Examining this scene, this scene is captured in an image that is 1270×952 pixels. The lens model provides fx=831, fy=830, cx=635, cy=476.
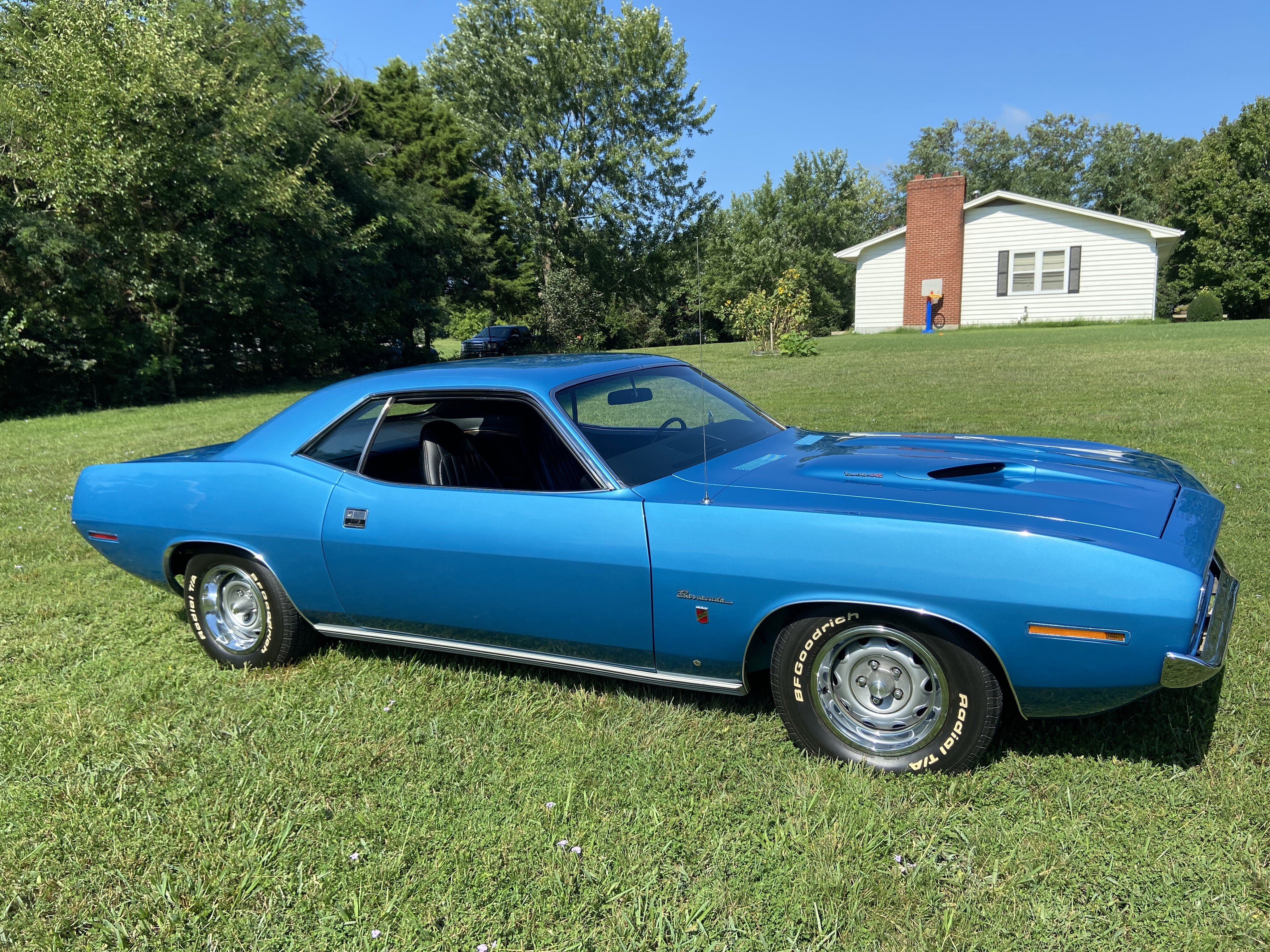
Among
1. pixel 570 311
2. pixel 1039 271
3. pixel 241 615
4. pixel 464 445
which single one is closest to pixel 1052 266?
pixel 1039 271

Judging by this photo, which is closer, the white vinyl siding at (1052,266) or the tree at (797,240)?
the white vinyl siding at (1052,266)

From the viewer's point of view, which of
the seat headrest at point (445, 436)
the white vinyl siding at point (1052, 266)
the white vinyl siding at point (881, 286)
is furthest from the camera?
the white vinyl siding at point (881, 286)

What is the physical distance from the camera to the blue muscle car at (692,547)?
95.0 inches

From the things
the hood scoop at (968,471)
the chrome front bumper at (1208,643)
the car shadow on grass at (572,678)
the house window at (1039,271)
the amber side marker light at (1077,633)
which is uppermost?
the house window at (1039,271)

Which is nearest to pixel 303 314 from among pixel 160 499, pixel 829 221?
pixel 160 499

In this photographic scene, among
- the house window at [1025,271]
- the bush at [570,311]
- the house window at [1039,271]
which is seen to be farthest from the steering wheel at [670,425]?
the bush at [570,311]

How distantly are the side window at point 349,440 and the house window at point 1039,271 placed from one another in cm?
2857

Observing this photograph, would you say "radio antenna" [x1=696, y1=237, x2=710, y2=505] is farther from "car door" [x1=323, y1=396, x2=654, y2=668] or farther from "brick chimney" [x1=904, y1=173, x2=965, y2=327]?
"brick chimney" [x1=904, y1=173, x2=965, y2=327]

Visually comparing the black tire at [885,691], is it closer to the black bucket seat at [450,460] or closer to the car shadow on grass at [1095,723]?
the car shadow on grass at [1095,723]

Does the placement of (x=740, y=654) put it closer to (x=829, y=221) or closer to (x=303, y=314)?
(x=303, y=314)

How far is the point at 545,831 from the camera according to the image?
258 centimetres

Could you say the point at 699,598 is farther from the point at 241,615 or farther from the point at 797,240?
the point at 797,240

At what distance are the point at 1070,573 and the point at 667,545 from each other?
1206 mm

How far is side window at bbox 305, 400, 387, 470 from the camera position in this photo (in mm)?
3576
